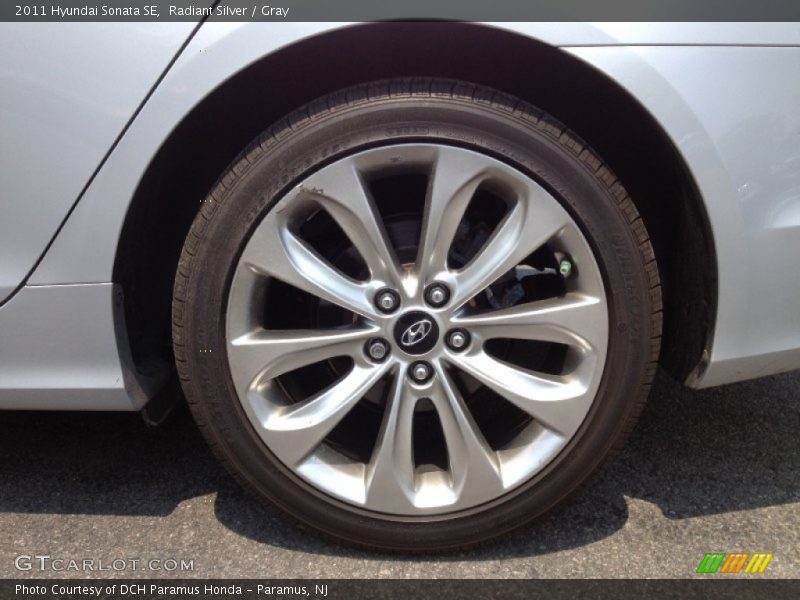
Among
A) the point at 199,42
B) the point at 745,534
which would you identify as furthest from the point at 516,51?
the point at 745,534

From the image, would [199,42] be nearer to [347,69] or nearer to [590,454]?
[347,69]

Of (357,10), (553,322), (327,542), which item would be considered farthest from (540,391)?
(357,10)

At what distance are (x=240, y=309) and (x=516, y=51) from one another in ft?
2.63

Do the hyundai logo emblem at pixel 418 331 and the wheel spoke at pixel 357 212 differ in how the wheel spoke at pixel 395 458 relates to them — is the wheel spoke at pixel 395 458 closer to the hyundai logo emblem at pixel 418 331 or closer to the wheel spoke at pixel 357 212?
the hyundai logo emblem at pixel 418 331

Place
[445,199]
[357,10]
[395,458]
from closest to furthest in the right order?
[357,10], [445,199], [395,458]

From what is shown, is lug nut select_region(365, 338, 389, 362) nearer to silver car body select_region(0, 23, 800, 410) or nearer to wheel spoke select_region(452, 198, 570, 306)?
wheel spoke select_region(452, 198, 570, 306)

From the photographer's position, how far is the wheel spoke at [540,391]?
1518 mm

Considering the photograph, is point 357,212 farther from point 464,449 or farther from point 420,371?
point 464,449

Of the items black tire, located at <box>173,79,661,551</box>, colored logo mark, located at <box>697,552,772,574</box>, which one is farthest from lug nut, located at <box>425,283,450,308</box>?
colored logo mark, located at <box>697,552,772,574</box>

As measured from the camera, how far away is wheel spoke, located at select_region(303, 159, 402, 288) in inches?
56.6

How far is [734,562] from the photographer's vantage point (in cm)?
157

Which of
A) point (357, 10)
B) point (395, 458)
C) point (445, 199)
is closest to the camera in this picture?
point (357, 10)

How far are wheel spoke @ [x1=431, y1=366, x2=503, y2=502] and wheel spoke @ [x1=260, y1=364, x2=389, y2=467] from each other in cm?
15

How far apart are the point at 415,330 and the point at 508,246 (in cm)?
27
